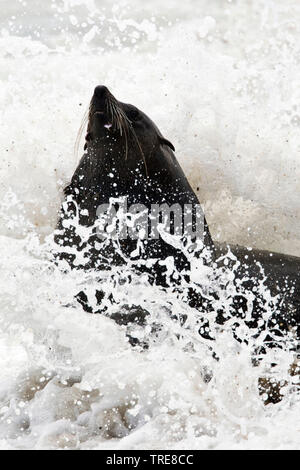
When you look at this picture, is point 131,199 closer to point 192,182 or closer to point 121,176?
point 121,176

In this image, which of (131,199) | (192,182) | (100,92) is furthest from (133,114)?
(192,182)

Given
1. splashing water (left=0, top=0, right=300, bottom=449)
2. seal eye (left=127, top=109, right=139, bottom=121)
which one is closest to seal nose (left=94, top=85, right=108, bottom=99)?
seal eye (left=127, top=109, right=139, bottom=121)

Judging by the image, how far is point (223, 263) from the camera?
13.3 feet

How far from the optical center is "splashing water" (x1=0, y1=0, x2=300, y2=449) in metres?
3.13

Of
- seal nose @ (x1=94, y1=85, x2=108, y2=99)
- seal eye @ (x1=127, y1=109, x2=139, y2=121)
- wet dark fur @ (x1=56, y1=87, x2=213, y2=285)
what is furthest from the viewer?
seal eye @ (x1=127, y1=109, x2=139, y2=121)

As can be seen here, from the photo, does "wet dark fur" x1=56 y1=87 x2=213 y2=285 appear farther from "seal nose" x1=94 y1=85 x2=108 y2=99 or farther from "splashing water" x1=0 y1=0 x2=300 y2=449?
"splashing water" x1=0 y1=0 x2=300 y2=449

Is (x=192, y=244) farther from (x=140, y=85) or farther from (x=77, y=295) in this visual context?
(x=140, y=85)

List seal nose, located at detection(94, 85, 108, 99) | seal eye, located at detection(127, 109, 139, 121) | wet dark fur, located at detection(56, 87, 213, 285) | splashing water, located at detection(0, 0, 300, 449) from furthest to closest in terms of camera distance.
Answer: seal eye, located at detection(127, 109, 139, 121) → wet dark fur, located at detection(56, 87, 213, 285) → seal nose, located at detection(94, 85, 108, 99) → splashing water, located at detection(0, 0, 300, 449)

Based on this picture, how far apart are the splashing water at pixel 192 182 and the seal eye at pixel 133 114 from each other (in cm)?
91

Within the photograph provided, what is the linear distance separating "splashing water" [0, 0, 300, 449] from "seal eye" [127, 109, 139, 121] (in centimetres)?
91

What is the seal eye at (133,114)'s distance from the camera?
381 cm

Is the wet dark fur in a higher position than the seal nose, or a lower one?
lower

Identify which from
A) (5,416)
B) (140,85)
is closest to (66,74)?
(140,85)

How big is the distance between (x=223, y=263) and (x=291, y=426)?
1.31m
